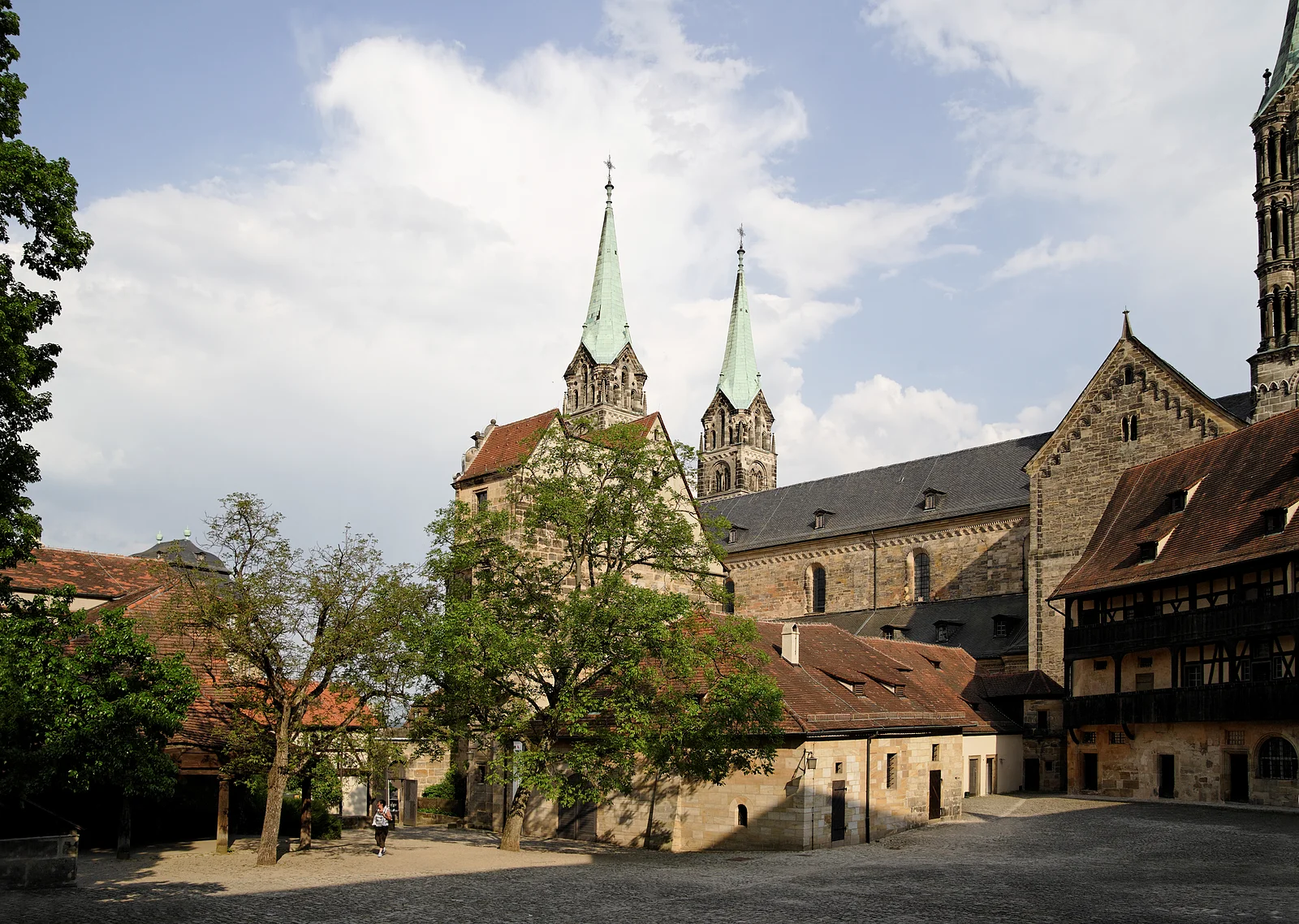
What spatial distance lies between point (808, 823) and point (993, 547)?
29482 mm

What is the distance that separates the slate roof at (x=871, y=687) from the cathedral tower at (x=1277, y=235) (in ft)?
52.8

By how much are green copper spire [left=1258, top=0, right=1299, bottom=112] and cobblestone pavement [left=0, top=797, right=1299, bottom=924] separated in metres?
32.8

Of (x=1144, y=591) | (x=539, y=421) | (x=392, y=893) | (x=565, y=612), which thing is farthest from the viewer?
(x=539, y=421)

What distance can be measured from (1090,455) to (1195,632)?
13.4m

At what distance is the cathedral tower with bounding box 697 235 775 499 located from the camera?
99812 millimetres

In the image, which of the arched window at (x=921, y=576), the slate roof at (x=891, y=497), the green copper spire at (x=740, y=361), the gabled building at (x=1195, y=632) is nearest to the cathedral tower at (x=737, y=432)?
the green copper spire at (x=740, y=361)

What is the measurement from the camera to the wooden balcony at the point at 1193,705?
2989 cm

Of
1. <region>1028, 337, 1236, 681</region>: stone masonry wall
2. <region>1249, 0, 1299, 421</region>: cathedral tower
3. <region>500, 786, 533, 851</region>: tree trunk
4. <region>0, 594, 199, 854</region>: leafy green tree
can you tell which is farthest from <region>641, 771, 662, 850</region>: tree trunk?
<region>1249, 0, 1299, 421</region>: cathedral tower

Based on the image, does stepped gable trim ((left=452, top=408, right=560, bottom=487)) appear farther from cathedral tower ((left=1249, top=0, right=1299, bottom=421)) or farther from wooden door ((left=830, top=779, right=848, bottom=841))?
cathedral tower ((left=1249, top=0, right=1299, bottom=421))

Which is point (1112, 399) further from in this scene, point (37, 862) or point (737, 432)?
point (737, 432)

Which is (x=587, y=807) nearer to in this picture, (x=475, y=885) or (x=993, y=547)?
(x=475, y=885)

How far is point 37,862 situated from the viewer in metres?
20.2

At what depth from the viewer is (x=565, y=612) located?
84.3ft

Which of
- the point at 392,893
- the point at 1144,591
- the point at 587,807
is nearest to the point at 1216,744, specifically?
the point at 1144,591
